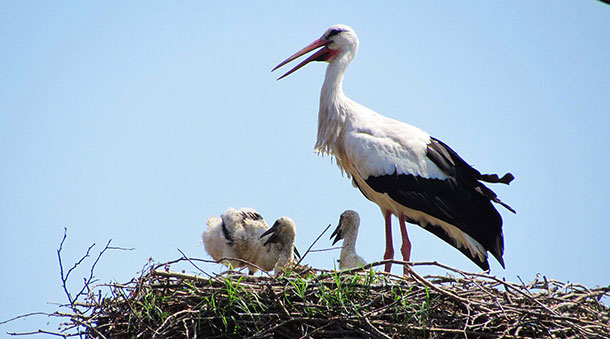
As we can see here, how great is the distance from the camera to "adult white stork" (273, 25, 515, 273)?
5.64 m

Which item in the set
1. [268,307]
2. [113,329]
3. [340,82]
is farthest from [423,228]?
[113,329]

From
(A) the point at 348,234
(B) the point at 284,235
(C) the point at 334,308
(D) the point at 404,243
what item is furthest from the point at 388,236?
(C) the point at 334,308

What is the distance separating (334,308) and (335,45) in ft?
8.89

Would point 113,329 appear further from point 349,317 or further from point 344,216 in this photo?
point 344,216

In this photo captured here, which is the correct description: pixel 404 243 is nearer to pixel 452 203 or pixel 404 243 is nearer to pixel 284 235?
pixel 452 203

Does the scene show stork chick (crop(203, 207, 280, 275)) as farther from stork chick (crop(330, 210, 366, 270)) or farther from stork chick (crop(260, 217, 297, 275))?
stork chick (crop(330, 210, 366, 270))

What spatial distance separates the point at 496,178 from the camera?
5512 mm

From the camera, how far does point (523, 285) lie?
14.0 feet

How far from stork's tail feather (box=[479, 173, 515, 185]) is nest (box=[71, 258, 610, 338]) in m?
1.18

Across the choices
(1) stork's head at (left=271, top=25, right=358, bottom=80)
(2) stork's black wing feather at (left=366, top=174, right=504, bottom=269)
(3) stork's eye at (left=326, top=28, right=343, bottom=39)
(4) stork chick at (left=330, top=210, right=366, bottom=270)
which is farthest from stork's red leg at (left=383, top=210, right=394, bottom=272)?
(3) stork's eye at (left=326, top=28, right=343, bottom=39)

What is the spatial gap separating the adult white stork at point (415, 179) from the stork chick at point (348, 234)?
25 centimetres

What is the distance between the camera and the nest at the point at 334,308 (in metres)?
4.02

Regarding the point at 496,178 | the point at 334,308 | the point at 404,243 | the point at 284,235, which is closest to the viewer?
the point at 334,308

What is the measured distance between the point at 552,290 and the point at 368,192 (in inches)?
70.9
